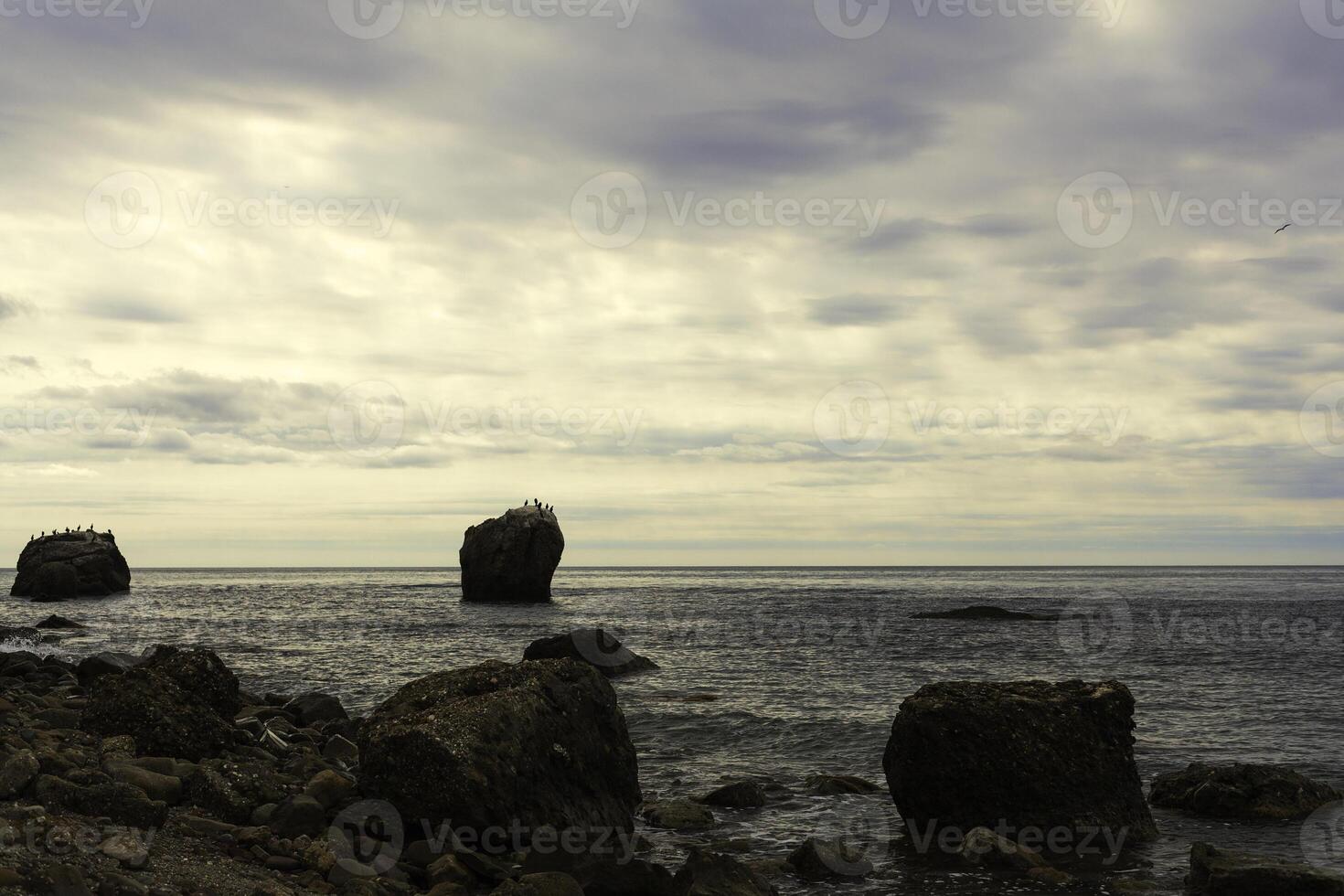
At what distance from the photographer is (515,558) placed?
8581 cm

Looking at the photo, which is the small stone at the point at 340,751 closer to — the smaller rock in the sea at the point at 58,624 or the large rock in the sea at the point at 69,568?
the smaller rock in the sea at the point at 58,624

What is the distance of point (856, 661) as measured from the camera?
3944 cm

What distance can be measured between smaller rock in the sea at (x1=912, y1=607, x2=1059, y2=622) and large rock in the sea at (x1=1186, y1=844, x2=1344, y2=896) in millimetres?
60385

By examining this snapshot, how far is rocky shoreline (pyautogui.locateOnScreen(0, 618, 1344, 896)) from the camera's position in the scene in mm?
10711

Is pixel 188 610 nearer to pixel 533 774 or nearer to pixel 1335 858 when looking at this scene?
pixel 533 774

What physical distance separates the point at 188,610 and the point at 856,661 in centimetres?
5468

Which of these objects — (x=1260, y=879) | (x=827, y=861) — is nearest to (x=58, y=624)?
(x=827, y=861)

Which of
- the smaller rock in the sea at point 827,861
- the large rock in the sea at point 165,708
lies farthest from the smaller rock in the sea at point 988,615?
the large rock in the sea at point 165,708

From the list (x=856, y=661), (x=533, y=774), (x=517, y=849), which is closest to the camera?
(x=517, y=849)

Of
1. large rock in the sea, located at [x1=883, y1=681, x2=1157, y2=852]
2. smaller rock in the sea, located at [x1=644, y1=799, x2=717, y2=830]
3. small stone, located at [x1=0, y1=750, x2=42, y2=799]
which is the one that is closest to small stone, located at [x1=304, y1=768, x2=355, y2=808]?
small stone, located at [x1=0, y1=750, x2=42, y2=799]

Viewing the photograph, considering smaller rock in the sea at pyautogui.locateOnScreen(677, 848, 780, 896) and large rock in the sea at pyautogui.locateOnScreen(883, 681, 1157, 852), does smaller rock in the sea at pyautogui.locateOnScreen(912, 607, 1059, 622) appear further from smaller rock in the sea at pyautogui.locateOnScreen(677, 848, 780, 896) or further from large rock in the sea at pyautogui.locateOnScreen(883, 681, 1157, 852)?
smaller rock in the sea at pyautogui.locateOnScreen(677, 848, 780, 896)

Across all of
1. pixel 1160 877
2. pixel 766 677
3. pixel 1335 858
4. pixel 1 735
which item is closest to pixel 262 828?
pixel 1 735

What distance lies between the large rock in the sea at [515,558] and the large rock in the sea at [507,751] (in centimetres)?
7061

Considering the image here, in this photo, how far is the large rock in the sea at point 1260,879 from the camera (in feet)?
37.2
